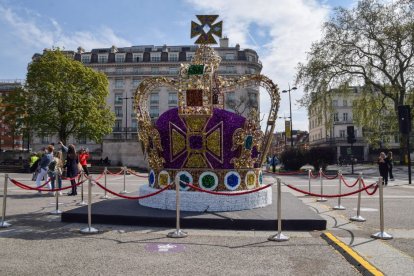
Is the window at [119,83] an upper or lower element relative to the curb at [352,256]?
upper

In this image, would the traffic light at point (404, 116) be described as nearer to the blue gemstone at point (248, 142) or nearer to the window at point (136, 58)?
the blue gemstone at point (248, 142)

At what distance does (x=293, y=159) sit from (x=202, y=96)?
25.3 m

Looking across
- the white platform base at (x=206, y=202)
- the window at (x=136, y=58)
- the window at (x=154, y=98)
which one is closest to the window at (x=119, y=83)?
the window at (x=136, y=58)

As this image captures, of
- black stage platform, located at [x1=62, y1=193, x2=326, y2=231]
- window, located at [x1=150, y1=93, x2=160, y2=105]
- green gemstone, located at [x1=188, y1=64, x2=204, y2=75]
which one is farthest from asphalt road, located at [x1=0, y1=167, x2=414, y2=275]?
window, located at [x1=150, y1=93, x2=160, y2=105]

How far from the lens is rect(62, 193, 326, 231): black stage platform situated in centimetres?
815

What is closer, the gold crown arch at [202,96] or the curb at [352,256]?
the curb at [352,256]

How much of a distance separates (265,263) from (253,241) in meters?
1.42

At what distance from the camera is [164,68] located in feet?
240

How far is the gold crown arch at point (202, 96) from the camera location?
9859 mm

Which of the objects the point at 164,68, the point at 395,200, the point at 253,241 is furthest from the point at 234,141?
the point at 164,68

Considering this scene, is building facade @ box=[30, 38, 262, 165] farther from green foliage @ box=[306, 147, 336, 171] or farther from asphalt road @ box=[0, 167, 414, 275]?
asphalt road @ box=[0, 167, 414, 275]

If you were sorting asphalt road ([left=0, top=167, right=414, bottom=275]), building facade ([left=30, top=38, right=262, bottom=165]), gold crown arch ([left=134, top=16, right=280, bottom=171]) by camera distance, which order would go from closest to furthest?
asphalt road ([left=0, top=167, right=414, bottom=275])
gold crown arch ([left=134, top=16, right=280, bottom=171])
building facade ([left=30, top=38, right=262, bottom=165])

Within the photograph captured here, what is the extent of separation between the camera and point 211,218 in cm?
838

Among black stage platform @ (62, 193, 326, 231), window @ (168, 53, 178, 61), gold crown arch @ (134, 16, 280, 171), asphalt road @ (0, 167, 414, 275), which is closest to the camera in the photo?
asphalt road @ (0, 167, 414, 275)
